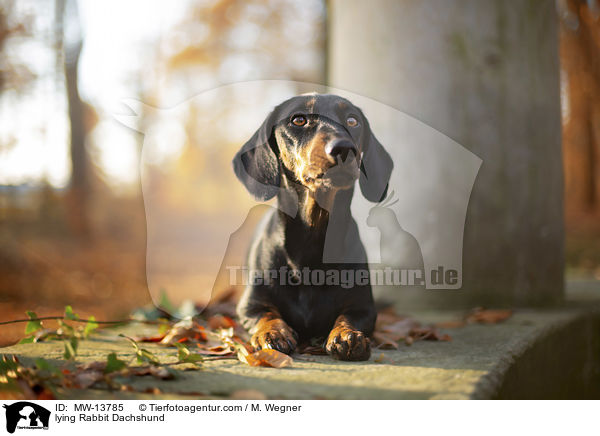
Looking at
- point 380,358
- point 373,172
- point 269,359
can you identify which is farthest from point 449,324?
point 269,359

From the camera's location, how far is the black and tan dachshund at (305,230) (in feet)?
6.91

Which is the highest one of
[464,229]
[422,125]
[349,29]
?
[349,29]

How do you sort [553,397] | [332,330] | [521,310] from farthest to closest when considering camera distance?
[521,310] → [553,397] → [332,330]

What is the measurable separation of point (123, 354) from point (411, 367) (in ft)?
4.37

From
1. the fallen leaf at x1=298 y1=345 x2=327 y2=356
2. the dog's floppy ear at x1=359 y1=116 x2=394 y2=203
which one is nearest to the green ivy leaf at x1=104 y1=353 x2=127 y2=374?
the fallen leaf at x1=298 y1=345 x2=327 y2=356

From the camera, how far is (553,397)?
2.46m

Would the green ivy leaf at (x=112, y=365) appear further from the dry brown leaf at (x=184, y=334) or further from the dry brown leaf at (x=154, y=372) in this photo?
the dry brown leaf at (x=184, y=334)

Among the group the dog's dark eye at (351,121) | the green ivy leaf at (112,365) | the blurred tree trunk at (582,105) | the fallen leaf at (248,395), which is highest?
the blurred tree trunk at (582,105)

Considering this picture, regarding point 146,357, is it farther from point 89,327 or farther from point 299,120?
point 299,120

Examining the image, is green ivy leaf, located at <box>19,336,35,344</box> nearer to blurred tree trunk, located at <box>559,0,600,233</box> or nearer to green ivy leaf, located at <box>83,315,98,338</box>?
green ivy leaf, located at <box>83,315,98,338</box>

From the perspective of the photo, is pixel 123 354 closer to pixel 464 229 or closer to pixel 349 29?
pixel 464 229

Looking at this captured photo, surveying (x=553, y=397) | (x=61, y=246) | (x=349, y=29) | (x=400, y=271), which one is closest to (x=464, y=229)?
(x=400, y=271)

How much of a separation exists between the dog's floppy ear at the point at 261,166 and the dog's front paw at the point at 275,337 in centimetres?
60
